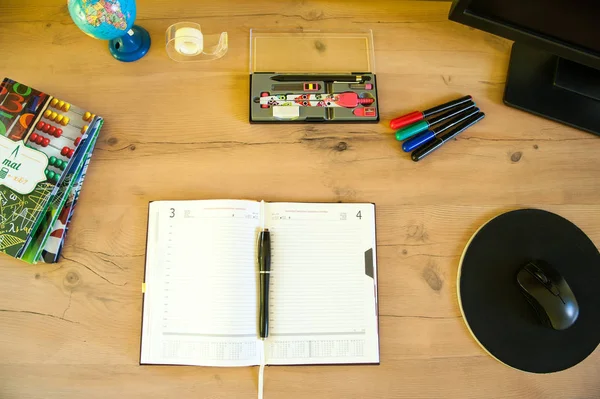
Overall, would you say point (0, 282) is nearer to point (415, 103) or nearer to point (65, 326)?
point (65, 326)

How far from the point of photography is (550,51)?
739mm

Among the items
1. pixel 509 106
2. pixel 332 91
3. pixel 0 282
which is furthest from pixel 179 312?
pixel 509 106

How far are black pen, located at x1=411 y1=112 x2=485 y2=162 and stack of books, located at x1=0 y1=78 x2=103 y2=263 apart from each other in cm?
53

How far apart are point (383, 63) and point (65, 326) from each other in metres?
0.68

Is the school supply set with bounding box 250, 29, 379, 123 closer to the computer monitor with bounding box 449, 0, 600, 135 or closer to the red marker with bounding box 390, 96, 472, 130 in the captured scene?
the red marker with bounding box 390, 96, 472, 130

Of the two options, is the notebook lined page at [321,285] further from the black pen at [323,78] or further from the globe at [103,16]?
the globe at [103,16]

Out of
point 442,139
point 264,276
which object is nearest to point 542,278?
point 442,139

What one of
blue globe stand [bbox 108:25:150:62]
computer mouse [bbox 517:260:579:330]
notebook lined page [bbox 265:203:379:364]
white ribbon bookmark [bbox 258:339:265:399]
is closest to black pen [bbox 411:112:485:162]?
notebook lined page [bbox 265:203:379:364]

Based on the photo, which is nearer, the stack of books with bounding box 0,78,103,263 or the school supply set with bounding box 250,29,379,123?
the stack of books with bounding box 0,78,103,263

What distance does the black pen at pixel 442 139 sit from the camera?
2.58ft

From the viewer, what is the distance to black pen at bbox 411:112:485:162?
0.79 meters

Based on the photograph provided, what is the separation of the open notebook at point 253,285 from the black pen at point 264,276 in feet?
0.03

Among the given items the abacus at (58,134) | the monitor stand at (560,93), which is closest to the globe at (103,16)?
the abacus at (58,134)

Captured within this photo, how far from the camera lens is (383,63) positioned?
849 mm
